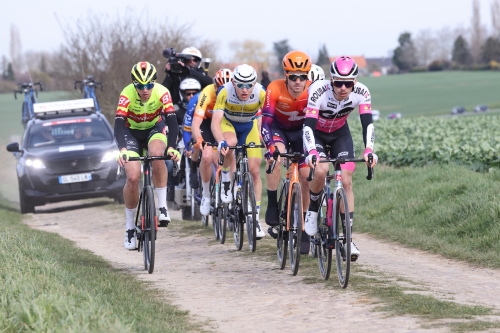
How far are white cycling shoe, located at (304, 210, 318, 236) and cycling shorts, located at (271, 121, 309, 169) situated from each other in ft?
3.89

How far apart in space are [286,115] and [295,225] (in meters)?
1.38

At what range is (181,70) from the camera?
14.5 meters

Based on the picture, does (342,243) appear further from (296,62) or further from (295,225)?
(296,62)

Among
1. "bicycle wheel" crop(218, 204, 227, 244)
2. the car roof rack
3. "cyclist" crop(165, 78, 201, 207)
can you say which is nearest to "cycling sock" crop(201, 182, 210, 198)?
"bicycle wheel" crop(218, 204, 227, 244)

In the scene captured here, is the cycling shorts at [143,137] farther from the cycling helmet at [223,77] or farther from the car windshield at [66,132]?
the car windshield at [66,132]

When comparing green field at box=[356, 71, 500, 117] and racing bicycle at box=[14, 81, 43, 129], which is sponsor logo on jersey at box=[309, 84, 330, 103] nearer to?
racing bicycle at box=[14, 81, 43, 129]

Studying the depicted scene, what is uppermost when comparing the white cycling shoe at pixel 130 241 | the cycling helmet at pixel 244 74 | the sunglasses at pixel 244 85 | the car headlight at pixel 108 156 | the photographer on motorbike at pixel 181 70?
the photographer on motorbike at pixel 181 70

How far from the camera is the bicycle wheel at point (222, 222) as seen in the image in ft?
37.1

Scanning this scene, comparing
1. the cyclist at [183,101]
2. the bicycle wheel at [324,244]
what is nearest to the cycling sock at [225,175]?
the cyclist at [183,101]

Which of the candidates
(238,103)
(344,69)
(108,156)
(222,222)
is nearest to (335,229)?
(344,69)

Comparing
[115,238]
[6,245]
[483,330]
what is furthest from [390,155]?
[483,330]

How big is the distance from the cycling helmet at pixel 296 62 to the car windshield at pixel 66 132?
9.68m

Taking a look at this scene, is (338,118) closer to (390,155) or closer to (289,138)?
(289,138)

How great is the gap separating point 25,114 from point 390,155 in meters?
9.28
